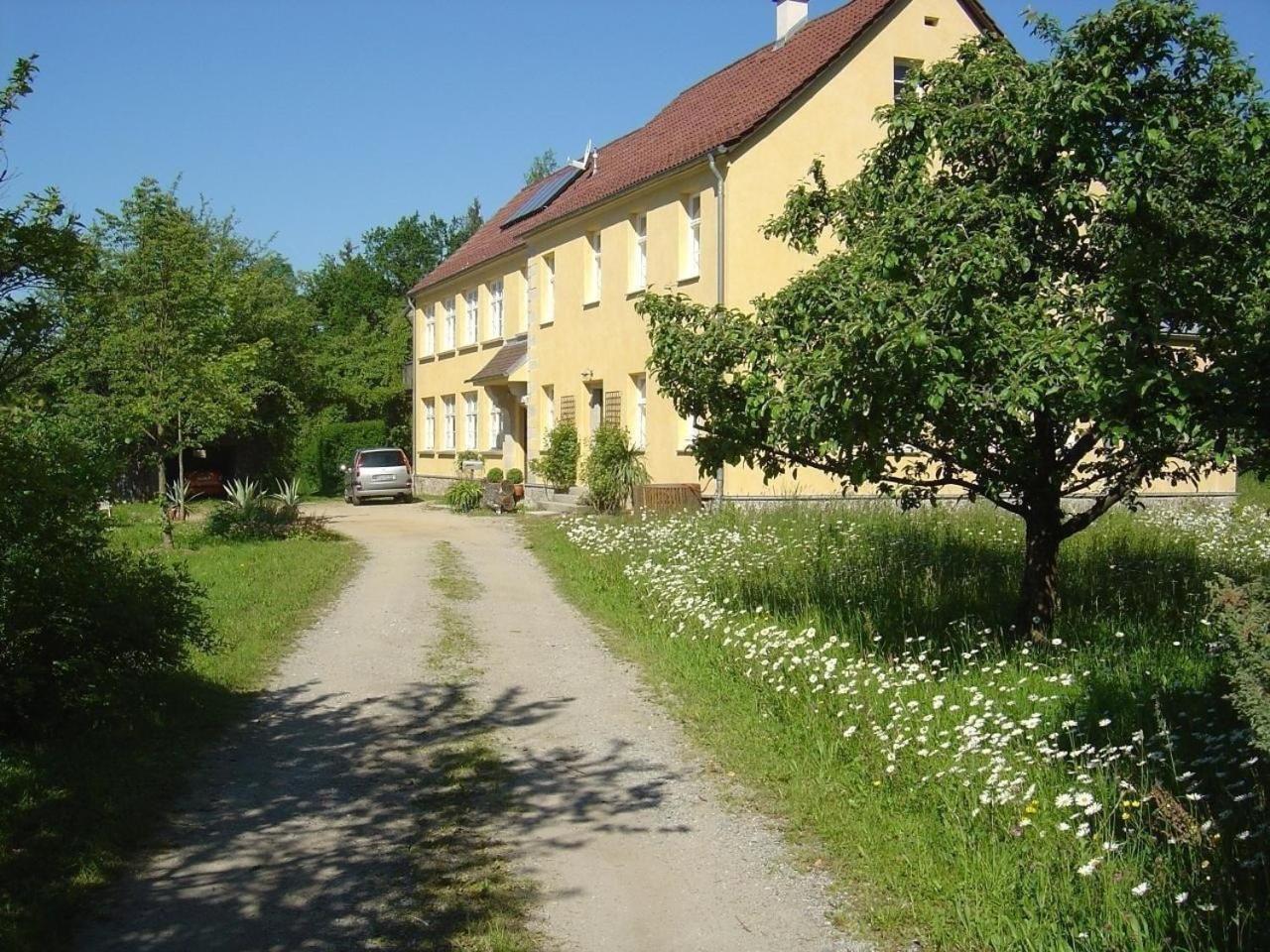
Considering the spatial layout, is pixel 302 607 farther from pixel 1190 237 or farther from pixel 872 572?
pixel 1190 237

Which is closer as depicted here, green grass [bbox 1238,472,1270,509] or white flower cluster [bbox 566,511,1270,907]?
white flower cluster [bbox 566,511,1270,907]

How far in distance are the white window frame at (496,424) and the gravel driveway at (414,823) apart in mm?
22298

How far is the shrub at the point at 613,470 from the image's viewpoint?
72.5 feet

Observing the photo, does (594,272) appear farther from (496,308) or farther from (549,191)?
(496,308)

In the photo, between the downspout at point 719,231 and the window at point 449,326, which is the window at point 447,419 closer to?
the window at point 449,326

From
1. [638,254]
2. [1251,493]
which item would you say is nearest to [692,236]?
[638,254]

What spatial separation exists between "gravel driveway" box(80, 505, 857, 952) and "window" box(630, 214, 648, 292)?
49.1 feet

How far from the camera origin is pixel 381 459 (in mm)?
32812

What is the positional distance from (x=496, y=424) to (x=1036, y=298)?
26.0 meters

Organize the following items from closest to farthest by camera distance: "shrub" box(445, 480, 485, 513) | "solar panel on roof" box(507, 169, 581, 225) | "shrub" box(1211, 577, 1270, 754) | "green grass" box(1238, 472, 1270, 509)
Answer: "shrub" box(1211, 577, 1270, 754), "green grass" box(1238, 472, 1270, 509), "shrub" box(445, 480, 485, 513), "solar panel on roof" box(507, 169, 581, 225)

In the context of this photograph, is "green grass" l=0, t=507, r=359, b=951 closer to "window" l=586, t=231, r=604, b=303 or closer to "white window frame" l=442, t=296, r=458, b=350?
"window" l=586, t=231, r=604, b=303

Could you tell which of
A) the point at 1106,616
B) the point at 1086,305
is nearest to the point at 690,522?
the point at 1106,616

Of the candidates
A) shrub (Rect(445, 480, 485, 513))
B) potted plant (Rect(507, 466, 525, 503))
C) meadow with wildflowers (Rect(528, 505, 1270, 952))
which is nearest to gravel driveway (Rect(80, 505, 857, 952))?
meadow with wildflowers (Rect(528, 505, 1270, 952))

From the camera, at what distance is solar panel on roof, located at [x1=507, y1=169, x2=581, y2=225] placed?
99.0 feet
